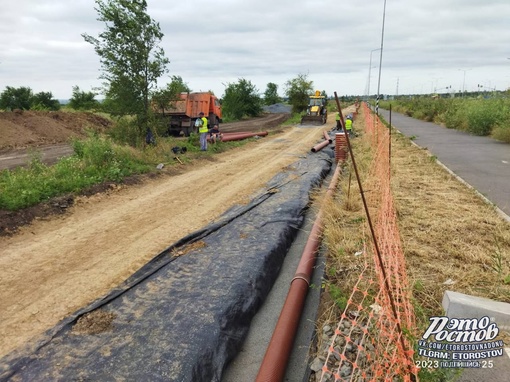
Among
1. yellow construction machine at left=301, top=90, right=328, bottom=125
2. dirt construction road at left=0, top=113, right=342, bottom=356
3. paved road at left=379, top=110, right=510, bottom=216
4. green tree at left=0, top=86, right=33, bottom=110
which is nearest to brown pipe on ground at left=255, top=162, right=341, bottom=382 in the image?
dirt construction road at left=0, top=113, right=342, bottom=356

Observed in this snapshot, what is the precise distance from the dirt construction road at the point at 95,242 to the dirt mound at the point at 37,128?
12.0 meters

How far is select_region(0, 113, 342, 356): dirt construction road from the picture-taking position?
401 cm

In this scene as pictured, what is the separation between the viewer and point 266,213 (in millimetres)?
6805

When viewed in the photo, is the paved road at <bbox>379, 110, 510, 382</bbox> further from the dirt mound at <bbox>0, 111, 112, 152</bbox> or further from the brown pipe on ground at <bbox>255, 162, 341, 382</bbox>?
the dirt mound at <bbox>0, 111, 112, 152</bbox>

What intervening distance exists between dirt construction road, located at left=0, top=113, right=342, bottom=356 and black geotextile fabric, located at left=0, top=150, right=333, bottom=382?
1.17ft

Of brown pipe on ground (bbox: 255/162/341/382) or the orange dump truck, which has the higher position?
the orange dump truck

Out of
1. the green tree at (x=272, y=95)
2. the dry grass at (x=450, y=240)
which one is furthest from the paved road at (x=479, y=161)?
the green tree at (x=272, y=95)

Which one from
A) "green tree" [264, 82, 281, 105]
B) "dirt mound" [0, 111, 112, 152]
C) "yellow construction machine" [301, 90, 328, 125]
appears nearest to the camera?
"dirt mound" [0, 111, 112, 152]

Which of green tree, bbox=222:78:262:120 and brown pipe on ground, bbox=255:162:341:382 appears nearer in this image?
brown pipe on ground, bbox=255:162:341:382

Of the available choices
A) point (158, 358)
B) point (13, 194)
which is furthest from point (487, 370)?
point (13, 194)

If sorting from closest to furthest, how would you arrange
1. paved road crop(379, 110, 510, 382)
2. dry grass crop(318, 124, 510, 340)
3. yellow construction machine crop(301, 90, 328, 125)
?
1. paved road crop(379, 110, 510, 382)
2. dry grass crop(318, 124, 510, 340)
3. yellow construction machine crop(301, 90, 328, 125)

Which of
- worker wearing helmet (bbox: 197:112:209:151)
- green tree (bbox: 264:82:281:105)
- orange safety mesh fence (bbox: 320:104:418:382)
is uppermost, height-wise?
green tree (bbox: 264:82:281:105)

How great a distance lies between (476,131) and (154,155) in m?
16.7

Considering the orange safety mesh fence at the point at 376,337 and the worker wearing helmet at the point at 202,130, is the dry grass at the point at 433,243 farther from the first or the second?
the worker wearing helmet at the point at 202,130
